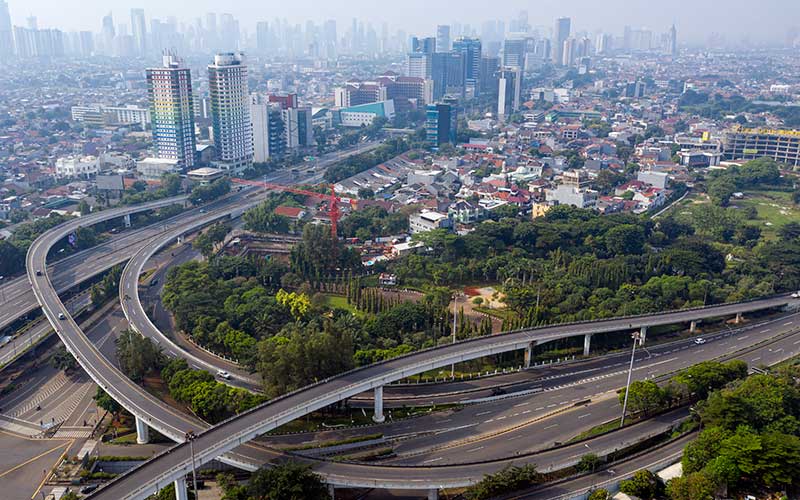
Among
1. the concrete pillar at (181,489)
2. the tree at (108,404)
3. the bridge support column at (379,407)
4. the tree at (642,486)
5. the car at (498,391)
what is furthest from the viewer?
the car at (498,391)

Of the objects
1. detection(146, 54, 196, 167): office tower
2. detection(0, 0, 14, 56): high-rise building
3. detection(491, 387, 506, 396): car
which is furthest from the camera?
detection(0, 0, 14, 56): high-rise building

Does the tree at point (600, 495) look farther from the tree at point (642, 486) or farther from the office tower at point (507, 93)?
the office tower at point (507, 93)

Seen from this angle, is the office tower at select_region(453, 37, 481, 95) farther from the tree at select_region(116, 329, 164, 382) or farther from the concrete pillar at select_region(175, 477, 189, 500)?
the concrete pillar at select_region(175, 477, 189, 500)

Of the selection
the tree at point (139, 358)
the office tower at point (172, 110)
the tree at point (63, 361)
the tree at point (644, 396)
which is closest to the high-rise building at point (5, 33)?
the office tower at point (172, 110)

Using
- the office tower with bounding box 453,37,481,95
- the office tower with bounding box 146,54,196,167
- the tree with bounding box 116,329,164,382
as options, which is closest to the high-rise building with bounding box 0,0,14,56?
the office tower with bounding box 453,37,481,95

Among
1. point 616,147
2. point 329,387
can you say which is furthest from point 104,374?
point 616,147

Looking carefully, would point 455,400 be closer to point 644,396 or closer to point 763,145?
point 644,396

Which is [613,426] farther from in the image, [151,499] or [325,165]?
[325,165]
